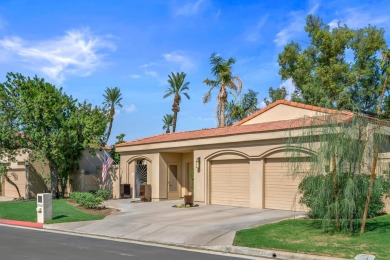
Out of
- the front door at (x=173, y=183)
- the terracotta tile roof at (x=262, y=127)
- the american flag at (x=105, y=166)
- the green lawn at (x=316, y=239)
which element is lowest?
the green lawn at (x=316, y=239)

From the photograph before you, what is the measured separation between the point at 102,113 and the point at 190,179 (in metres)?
8.51

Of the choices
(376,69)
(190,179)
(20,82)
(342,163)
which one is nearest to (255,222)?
(342,163)

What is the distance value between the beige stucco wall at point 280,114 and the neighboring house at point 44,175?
1131 centimetres

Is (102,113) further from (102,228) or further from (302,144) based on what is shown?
(302,144)

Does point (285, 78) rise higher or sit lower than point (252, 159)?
higher

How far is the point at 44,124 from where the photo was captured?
96.5 feet

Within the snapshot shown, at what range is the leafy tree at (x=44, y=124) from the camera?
2922 centimetres

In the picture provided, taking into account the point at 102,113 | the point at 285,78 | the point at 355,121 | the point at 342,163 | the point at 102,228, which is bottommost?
the point at 102,228

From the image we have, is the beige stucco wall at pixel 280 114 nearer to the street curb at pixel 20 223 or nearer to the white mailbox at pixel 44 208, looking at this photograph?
the white mailbox at pixel 44 208

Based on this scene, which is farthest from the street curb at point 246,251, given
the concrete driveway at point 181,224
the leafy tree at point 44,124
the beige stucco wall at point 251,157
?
the leafy tree at point 44,124

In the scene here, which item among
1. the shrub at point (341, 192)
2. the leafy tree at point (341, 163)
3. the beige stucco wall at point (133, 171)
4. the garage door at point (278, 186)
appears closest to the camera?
the shrub at point (341, 192)

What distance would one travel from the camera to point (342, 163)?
13.1 meters

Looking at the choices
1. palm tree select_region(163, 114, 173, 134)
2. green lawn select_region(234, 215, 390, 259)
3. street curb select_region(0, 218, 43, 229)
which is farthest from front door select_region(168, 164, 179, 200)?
palm tree select_region(163, 114, 173, 134)

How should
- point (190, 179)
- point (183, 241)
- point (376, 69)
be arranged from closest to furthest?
point (183, 241) < point (190, 179) < point (376, 69)
